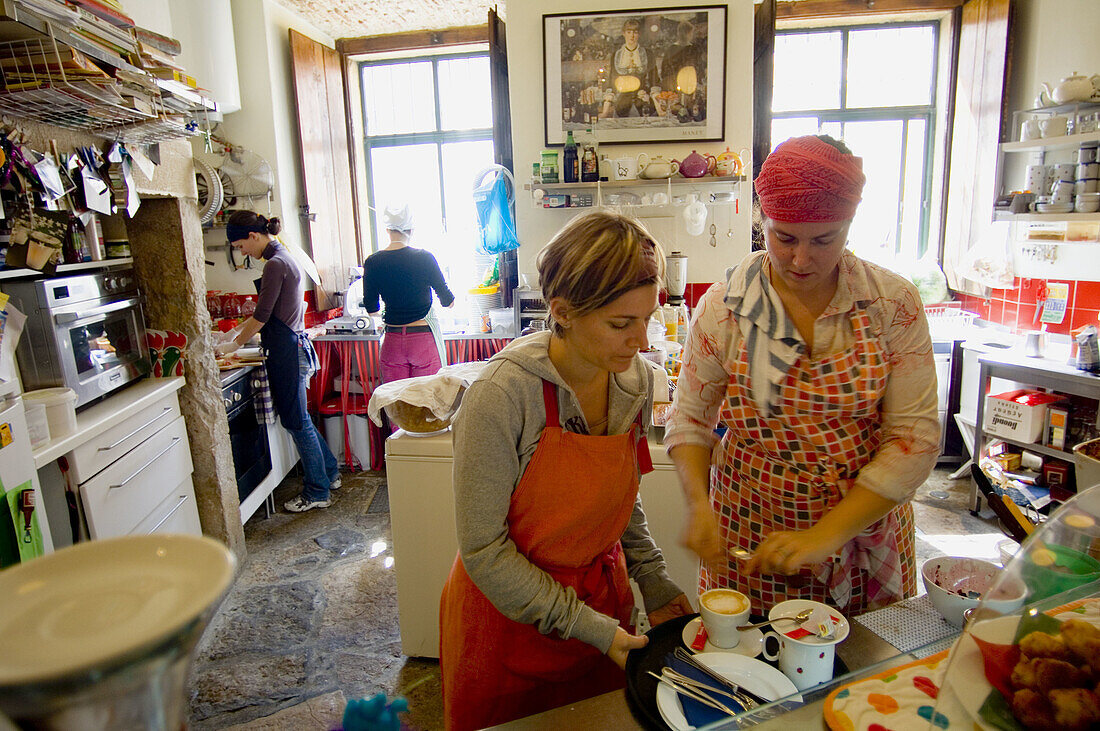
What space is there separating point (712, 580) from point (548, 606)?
0.46 metres

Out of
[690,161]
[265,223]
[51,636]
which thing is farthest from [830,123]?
[51,636]

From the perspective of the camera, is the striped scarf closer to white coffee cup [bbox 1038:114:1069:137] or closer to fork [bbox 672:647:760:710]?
fork [bbox 672:647:760:710]

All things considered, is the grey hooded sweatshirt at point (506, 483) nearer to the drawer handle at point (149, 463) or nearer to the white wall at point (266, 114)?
the drawer handle at point (149, 463)

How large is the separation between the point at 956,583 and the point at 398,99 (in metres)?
5.59

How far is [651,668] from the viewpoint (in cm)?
106

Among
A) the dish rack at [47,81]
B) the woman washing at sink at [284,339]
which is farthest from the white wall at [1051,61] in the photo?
the dish rack at [47,81]

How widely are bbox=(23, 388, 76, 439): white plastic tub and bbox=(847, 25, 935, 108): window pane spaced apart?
5.47m

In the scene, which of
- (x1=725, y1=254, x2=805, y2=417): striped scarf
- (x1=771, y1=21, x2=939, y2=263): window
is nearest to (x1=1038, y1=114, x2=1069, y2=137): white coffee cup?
(x1=771, y1=21, x2=939, y2=263): window

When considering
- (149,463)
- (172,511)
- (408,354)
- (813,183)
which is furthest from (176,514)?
(813,183)

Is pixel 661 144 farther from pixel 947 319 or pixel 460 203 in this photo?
pixel 947 319

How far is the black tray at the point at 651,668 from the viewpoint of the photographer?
96 centimetres

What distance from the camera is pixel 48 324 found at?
7.77 feet

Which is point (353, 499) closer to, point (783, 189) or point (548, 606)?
point (548, 606)

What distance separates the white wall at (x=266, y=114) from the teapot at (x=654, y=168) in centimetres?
257
